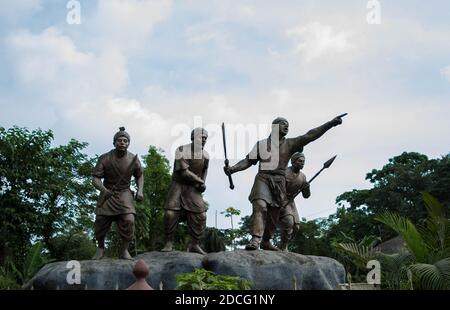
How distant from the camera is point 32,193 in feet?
78.5

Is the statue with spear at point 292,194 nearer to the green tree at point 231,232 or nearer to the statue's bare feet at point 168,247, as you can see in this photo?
the statue's bare feet at point 168,247

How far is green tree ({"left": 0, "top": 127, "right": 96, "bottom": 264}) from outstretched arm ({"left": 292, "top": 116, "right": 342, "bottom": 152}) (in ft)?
45.6

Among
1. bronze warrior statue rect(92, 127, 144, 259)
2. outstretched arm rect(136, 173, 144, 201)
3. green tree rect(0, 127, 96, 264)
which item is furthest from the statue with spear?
green tree rect(0, 127, 96, 264)

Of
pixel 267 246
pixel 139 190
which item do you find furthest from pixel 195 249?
pixel 139 190

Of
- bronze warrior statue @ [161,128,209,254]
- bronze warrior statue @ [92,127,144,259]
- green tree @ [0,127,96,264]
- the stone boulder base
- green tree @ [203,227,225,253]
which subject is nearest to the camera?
the stone boulder base

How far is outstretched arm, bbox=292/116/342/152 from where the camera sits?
37.3 ft

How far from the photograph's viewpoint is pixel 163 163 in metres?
29.4

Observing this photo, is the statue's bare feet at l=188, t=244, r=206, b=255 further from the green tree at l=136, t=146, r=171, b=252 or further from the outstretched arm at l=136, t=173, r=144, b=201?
the green tree at l=136, t=146, r=171, b=252

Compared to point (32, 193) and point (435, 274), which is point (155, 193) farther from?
point (435, 274)

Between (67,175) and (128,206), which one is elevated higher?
(67,175)
